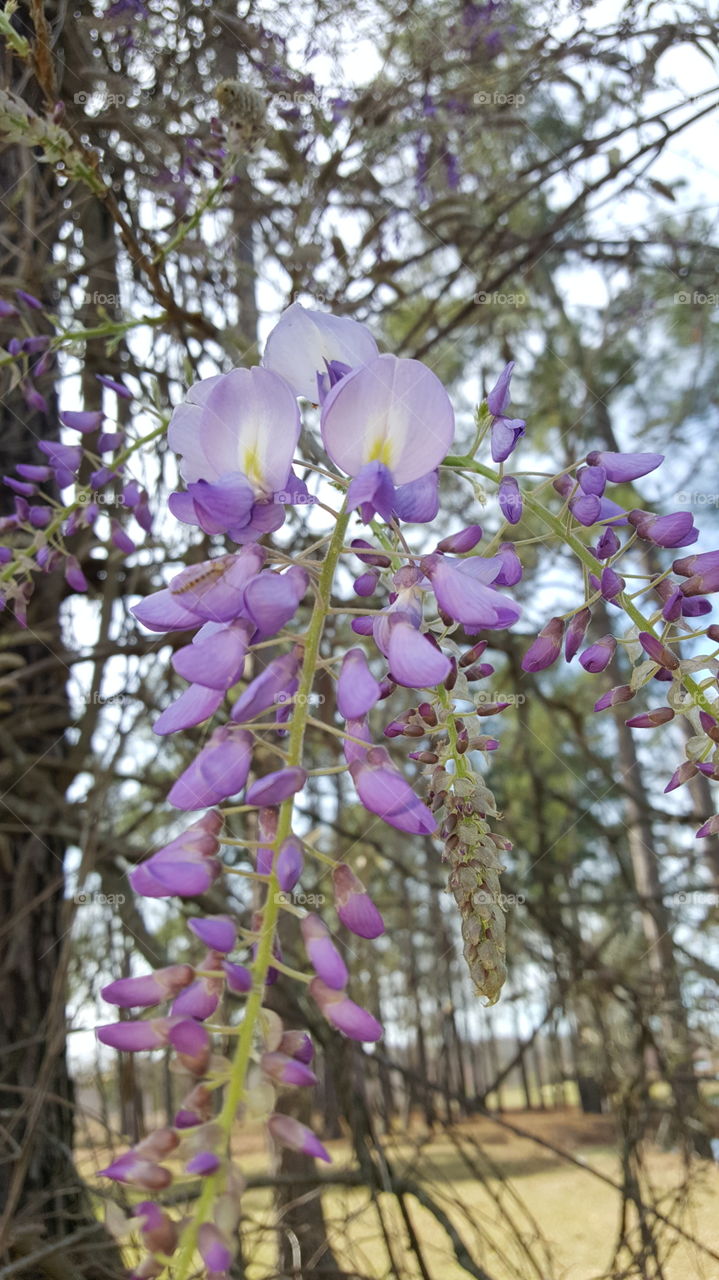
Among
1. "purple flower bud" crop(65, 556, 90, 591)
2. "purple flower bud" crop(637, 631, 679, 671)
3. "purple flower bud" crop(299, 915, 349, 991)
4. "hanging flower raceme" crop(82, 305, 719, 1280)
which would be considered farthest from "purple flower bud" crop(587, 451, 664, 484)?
"purple flower bud" crop(65, 556, 90, 591)

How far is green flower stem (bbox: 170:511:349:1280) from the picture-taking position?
0.32 metres

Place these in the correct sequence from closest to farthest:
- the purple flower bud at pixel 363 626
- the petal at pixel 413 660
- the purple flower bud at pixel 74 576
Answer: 1. the petal at pixel 413 660
2. the purple flower bud at pixel 363 626
3. the purple flower bud at pixel 74 576

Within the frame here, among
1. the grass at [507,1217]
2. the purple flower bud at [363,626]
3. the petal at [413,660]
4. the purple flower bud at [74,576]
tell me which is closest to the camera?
the petal at [413,660]

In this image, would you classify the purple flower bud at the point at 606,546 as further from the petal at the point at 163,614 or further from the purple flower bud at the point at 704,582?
the petal at the point at 163,614

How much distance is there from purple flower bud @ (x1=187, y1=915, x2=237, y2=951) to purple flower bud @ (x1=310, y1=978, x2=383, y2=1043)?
0.14 feet

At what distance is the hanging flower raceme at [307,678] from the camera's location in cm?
35

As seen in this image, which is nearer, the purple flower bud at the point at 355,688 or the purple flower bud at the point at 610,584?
the purple flower bud at the point at 355,688

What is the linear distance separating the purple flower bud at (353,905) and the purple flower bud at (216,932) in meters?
0.07

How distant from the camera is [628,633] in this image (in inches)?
21.5

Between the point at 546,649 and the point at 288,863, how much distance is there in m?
0.24

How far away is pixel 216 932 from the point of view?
0.35 meters

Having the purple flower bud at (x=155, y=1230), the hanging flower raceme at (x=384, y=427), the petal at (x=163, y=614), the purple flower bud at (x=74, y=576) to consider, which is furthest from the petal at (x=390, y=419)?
the purple flower bud at (x=74, y=576)

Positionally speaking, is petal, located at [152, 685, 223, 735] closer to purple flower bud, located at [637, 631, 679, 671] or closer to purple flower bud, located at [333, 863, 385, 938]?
purple flower bud, located at [333, 863, 385, 938]

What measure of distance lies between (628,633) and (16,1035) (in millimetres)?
1769
